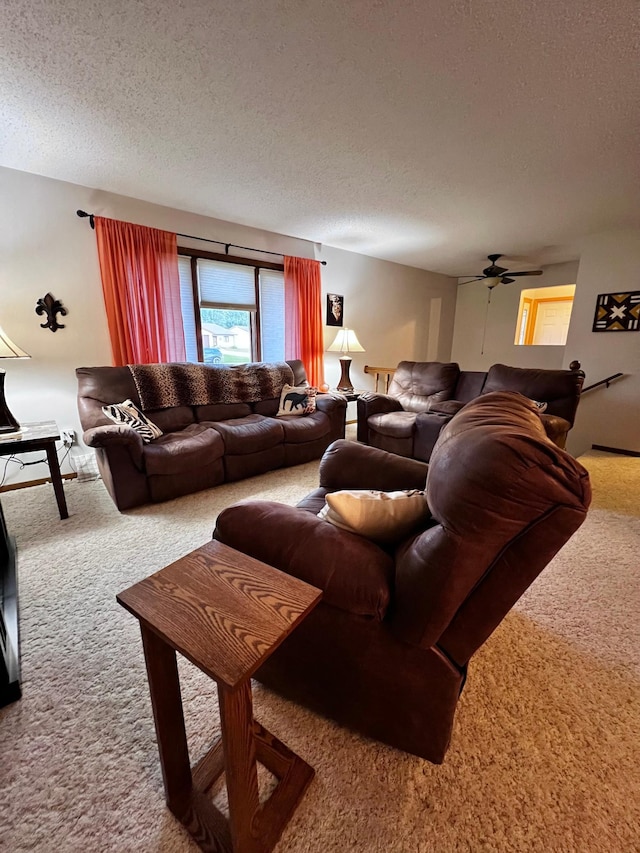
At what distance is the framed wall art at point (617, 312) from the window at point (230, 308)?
3.75 m

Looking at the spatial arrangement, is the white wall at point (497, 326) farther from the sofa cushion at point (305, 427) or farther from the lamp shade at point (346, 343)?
the sofa cushion at point (305, 427)

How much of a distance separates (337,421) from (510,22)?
111 inches

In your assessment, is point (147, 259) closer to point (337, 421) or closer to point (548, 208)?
point (337, 421)

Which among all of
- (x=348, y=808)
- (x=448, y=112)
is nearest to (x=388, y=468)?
(x=348, y=808)

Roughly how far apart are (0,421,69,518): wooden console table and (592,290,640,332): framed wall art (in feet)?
17.8

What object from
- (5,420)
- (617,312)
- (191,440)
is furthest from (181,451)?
(617,312)

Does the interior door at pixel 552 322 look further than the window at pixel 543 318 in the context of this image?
Yes

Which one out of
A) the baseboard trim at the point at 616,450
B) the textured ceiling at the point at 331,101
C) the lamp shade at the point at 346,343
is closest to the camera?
the textured ceiling at the point at 331,101

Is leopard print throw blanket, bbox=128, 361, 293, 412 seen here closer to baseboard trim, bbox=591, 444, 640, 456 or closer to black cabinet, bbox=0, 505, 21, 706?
black cabinet, bbox=0, 505, 21, 706

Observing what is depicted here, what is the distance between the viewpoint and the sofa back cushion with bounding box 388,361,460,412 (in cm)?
382

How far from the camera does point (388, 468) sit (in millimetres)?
1554

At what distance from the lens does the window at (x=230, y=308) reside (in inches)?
136

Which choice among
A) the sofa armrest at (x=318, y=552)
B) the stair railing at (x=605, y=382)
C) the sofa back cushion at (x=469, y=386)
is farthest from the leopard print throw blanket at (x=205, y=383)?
the stair railing at (x=605, y=382)

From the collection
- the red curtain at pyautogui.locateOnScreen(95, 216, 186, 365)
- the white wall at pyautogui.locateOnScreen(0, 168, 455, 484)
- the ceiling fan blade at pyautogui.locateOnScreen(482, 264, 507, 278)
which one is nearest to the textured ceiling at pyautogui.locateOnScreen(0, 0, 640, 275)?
the white wall at pyautogui.locateOnScreen(0, 168, 455, 484)
